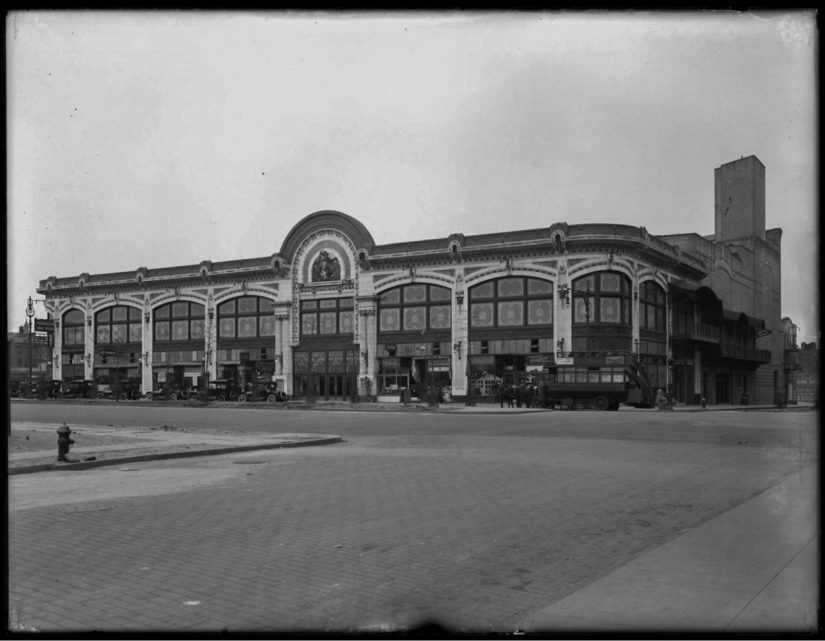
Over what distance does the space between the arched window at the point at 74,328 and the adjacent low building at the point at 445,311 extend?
0.24 meters

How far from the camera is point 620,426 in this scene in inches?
1000

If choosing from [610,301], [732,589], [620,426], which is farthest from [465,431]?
[610,301]

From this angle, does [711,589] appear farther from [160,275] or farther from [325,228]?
[160,275]

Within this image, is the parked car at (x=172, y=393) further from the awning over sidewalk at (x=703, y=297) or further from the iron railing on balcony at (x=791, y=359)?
the iron railing on balcony at (x=791, y=359)

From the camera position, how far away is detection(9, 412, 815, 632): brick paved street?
18.7 ft

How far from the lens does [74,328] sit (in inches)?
2987

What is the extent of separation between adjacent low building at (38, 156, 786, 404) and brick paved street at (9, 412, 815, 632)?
31.3 m

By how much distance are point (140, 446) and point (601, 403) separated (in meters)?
29.2

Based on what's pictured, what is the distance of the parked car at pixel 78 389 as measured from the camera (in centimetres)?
6725

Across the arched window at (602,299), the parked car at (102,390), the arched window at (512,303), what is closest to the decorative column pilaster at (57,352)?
the parked car at (102,390)

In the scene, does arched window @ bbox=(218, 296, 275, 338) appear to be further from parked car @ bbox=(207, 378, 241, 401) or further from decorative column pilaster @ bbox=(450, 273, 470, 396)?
decorative column pilaster @ bbox=(450, 273, 470, 396)

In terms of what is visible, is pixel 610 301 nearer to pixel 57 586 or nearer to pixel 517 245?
pixel 517 245

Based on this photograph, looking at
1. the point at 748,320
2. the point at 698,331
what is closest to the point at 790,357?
the point at 748,320

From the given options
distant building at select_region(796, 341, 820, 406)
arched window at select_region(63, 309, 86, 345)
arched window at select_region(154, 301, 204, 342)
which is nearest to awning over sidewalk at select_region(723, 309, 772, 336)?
arched window at select_region(154, 301, 204, 342)
